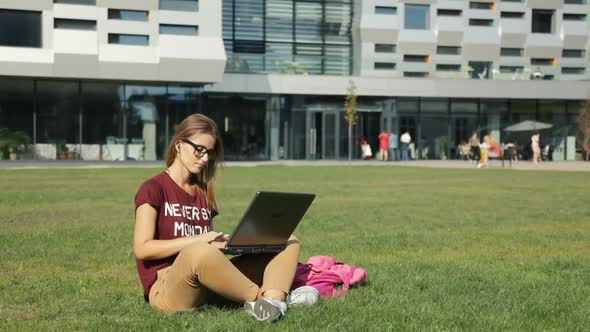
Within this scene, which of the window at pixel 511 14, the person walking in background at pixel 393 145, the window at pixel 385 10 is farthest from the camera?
the window at pixel 511 14

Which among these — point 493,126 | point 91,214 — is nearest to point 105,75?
point 493,126

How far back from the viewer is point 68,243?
10406 millimetres

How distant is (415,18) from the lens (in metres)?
56.1

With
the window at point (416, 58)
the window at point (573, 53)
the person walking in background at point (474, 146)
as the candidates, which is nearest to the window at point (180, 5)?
the window at point (416, 58)

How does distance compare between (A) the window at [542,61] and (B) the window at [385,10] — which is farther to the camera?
(A) the window at [542,61]

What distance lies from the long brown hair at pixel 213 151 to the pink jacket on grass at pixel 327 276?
97 cm

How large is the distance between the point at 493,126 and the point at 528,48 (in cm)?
603

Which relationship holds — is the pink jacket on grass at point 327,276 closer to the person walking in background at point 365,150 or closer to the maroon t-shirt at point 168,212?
the maroon t-shirt at point 168,212

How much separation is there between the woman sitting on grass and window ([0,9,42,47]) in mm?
39754

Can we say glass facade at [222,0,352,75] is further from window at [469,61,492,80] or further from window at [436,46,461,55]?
Answer: window at [469,61,492,80]

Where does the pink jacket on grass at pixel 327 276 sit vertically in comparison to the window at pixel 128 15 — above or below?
below

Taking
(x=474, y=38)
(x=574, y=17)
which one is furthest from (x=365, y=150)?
(x=574, y=17)

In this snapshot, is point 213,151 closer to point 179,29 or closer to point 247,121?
point 179,29

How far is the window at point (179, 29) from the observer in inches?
1816
